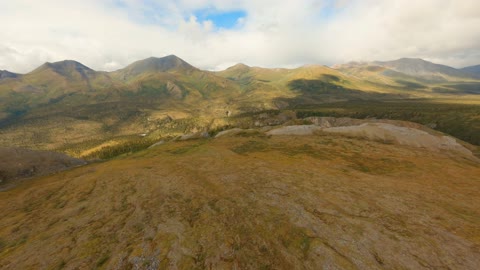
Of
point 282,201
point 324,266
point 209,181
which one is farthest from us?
point 209,181

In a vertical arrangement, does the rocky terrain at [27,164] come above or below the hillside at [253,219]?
below

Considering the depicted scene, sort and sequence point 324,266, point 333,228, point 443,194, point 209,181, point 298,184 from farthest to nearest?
point 209,181
point 298,184
point 443,194
point 333,228
point 324,266

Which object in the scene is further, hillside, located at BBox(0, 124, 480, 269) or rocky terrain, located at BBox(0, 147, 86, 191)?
rocky terrain, located at BBox(0, 147, 86, 191)

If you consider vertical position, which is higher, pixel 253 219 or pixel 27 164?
pixel 253 219

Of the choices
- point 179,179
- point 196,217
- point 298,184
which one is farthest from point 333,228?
point 179,179

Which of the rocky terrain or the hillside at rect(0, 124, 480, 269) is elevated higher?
the hillside at rect(0, 124, 480, 269)

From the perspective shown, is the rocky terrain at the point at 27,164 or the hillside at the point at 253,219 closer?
the hillside at the point at 253,219

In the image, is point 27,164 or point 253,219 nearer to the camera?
point 253,219

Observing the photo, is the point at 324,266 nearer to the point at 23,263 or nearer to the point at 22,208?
the point at 23,263
